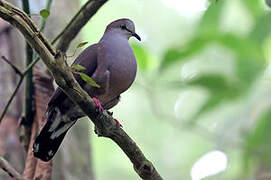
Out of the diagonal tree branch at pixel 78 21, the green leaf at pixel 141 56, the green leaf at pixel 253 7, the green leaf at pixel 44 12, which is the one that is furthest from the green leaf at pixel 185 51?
the green leaf at pixel 44 12

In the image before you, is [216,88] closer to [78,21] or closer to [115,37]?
[115,37]

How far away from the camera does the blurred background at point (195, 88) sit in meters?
3.75

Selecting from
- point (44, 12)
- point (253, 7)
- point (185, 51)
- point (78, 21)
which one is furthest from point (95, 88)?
point (253, 7)

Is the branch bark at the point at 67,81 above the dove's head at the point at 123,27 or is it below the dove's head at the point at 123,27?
below

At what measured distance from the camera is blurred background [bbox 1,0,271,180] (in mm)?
3752

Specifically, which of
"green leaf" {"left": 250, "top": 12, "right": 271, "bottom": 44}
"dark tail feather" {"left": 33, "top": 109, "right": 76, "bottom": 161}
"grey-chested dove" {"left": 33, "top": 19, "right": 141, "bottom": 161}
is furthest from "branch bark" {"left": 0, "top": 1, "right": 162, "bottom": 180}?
"green leaf" {"left": 250, "top": 12, "right": 271, "bottom": 44}

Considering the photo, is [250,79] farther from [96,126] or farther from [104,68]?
[96,126]

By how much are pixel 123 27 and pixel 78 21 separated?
0.64 metres

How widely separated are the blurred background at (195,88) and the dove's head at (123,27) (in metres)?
0.13

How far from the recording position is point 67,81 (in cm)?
210

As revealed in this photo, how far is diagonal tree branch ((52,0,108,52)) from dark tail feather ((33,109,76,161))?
0.47 metres

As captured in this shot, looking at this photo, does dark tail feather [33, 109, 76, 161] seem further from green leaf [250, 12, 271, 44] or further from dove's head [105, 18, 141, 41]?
green leaf [250, 12, 271, 44]

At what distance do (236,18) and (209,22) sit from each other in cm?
365

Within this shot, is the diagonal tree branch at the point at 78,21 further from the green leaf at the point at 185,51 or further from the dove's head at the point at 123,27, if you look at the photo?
the green leaf at the point at 185,51
